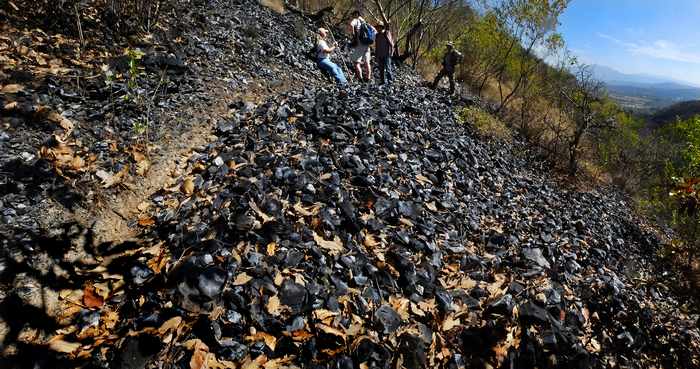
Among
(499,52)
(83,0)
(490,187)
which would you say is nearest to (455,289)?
(490,187)

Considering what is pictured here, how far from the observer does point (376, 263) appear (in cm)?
469

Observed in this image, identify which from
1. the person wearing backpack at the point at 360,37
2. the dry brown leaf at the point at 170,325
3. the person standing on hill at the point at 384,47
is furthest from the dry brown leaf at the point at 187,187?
the person standing on hill at the point at 384,47

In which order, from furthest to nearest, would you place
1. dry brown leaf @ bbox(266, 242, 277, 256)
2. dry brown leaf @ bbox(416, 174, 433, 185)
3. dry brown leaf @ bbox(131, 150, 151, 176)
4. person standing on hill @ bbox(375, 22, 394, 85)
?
1. person standing on hill @ bbox(375, 22, 394, 85)
2. dry brown leaf @ bbox(416, 174, 433, 185)
3. dry brown leaf @ bbox(131, 150, 151, 176)
4. dry brown leaf @ bbox(266, 242, 277, 256)

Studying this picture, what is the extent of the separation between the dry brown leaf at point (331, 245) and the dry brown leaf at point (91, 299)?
7.71 ft

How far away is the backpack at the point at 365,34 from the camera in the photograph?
11273 millimetres

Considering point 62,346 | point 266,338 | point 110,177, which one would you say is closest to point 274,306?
point 266,338

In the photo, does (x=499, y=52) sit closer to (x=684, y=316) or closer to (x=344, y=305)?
(x=684, y=316)

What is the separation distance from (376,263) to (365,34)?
8767 mm

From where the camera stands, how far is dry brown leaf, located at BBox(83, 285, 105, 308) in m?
3.71

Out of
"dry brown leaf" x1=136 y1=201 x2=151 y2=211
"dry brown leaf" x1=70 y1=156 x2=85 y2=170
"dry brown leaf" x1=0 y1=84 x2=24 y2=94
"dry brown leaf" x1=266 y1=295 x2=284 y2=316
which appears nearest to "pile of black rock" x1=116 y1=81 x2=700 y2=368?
"dry brown leaf" x1=266 y1=295 x2=284 y2=316

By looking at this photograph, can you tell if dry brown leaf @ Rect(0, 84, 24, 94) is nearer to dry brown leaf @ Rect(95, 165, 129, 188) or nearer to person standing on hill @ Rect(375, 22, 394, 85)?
dry brown leaf @ Rect(95, 165, 129, 188)

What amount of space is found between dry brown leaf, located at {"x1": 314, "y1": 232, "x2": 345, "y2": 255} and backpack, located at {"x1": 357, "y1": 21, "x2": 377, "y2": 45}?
334 inches

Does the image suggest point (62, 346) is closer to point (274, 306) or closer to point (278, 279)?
point (274, 306)

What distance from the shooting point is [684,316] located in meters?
7.54
